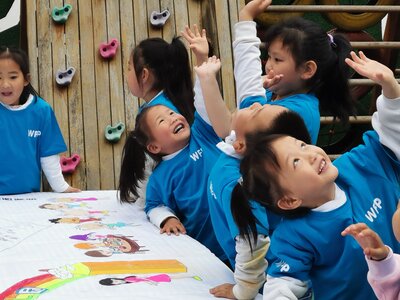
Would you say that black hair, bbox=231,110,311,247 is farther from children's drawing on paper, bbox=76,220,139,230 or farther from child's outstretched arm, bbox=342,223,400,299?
children's drawing on paper, bbox=76,220,139,230

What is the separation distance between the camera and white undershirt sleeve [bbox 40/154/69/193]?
3.88 meters

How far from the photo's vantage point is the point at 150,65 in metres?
3.24

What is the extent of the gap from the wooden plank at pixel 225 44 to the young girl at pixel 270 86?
5.81 feet

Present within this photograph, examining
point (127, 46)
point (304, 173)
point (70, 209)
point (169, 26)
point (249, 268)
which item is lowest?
point (70, 209)

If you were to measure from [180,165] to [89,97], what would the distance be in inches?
68.5

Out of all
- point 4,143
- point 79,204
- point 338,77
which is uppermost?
point 338,77

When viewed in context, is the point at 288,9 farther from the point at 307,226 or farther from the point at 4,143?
the point at 307,226

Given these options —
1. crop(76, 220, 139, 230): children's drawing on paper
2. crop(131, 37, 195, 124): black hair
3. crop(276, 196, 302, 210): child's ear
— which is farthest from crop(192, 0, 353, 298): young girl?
crop(131, 37, 195, 124): black hair

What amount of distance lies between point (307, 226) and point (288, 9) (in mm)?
2882

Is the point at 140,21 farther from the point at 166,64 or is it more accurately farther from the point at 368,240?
the point at 368,240

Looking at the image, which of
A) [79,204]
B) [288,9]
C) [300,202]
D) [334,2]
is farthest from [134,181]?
[334,2]

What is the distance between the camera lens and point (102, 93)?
4.36 m

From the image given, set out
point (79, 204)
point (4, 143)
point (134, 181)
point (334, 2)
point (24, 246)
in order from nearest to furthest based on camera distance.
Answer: point (24, 246), point (134, 181), point (79, 204), point (4, 143), point (334, 2)

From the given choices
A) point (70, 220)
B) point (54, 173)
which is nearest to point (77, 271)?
point (70, 220)
